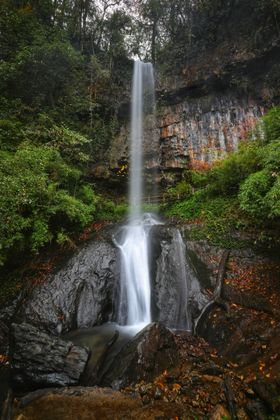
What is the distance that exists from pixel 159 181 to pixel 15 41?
11410mm

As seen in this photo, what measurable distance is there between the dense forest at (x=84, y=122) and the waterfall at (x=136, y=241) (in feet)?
3.79

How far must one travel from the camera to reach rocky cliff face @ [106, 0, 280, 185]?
566 inches

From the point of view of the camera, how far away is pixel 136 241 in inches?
387

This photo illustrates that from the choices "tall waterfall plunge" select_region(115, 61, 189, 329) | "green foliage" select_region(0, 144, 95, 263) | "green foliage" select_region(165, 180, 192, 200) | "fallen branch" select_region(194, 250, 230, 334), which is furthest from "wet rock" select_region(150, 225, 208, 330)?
"green foliage" select_region(165, 180, 192, 200)

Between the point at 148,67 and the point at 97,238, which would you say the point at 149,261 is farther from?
the point at 148,67

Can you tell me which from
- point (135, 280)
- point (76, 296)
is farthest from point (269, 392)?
point (76, 296)

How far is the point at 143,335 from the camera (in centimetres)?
555

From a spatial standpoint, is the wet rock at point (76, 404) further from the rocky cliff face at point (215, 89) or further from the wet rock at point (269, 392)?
the rocky cliff face at point (215, 89)

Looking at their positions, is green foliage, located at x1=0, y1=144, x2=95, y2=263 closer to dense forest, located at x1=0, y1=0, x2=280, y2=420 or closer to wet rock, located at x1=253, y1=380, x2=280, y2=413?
dense forest, located at x1=0, y1=0, x2=280, y2=420

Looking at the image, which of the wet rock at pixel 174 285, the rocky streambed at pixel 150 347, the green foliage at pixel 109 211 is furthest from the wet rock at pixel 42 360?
the green foliage at pixel 109 211

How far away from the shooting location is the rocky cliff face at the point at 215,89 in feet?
47.2

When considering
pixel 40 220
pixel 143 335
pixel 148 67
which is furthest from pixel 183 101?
pixel 143 335

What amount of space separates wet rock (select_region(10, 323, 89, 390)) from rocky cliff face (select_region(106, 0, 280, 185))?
37.8 ft

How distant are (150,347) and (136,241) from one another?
4.81m
